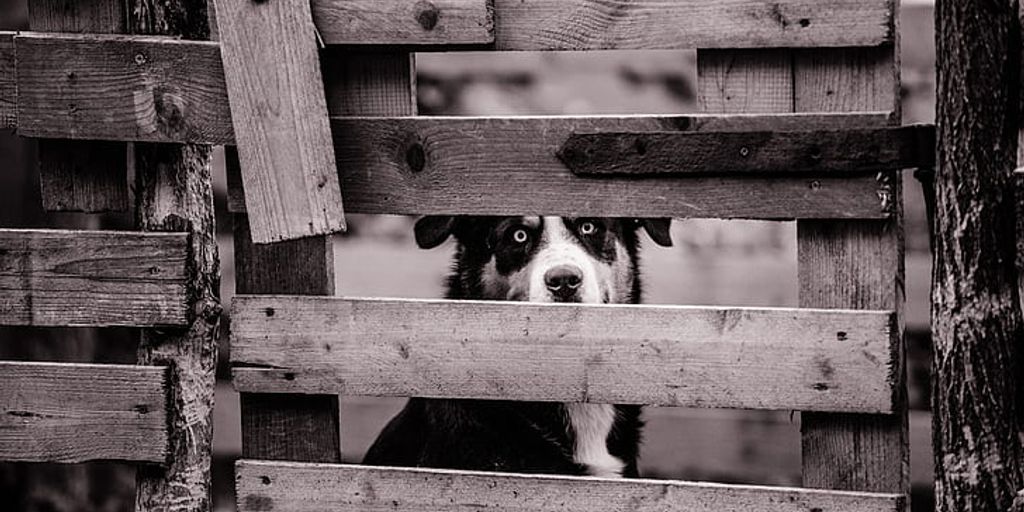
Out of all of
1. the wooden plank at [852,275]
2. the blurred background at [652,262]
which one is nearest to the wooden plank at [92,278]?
the wooden plank at [852,275]

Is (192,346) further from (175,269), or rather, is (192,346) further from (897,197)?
(897,197)

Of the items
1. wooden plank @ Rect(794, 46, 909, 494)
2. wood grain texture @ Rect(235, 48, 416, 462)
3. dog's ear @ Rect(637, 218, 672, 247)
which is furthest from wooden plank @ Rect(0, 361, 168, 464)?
wooden plank @ Rect(794, 46, 909, 494)

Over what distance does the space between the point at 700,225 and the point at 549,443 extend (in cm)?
289

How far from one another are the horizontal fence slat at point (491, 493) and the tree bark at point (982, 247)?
1.00 feet

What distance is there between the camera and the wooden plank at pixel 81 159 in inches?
143

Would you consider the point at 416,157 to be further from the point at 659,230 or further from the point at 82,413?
the point at 82,413

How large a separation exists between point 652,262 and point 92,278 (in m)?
3.35

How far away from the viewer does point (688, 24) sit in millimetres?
3223

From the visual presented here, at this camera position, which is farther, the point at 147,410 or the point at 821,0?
the point at 147,410

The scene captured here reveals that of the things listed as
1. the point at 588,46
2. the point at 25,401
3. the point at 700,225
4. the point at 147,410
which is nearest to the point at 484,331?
the point at 588,46

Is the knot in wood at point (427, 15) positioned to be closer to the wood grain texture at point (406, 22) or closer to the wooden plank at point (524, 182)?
the wood grain texture at point (406, 22)

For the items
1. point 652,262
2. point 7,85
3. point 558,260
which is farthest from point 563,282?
point 652,262

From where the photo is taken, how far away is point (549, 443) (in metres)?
4.29

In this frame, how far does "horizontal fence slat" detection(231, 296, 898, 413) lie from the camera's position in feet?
10.6
